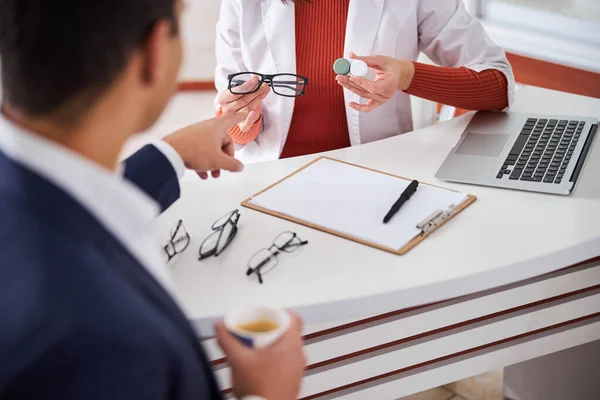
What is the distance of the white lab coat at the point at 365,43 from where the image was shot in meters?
1.77

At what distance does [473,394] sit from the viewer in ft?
6.74

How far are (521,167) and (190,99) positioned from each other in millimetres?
3281

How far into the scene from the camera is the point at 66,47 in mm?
663

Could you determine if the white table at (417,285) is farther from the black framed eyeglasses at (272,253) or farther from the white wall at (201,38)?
the white wall at (201,38)

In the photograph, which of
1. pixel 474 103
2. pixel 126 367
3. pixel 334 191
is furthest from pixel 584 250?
pixel 126 367

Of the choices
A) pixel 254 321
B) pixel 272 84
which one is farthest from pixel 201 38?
pixel 254 321

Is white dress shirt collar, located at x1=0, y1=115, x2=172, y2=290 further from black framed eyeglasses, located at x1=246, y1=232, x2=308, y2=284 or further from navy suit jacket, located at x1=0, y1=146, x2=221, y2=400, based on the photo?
black framed eyeglasses, located at x1=246, y1=232, x2=308, y2=284

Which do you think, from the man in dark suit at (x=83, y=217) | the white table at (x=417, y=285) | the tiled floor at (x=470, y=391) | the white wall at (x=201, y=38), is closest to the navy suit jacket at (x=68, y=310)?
the man in dark suit at (x=83, y=217)

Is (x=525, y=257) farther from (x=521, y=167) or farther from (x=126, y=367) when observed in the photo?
(x=126, y=367)

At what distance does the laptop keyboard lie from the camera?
146cm

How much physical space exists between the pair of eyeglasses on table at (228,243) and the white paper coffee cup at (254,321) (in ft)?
0.83

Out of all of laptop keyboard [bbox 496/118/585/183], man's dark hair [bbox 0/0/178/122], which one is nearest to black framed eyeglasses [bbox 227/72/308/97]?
laptop keyboard [bbox 496/118/585/183]

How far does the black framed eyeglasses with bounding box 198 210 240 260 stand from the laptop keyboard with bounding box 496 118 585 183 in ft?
1.84

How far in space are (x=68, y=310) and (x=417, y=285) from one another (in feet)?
2.13
